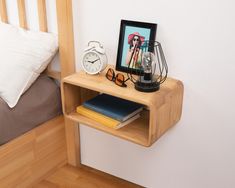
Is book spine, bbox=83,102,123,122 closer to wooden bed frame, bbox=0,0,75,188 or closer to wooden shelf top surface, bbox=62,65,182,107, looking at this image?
wooden shelf top surface, bbox=62,65,182,107

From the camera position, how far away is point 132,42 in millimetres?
1504

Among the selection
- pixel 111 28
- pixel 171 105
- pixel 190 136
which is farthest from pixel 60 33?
pixel 190 136

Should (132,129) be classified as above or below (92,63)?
below

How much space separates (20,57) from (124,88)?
1.83ft

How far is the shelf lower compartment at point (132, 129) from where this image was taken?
1.42 metres

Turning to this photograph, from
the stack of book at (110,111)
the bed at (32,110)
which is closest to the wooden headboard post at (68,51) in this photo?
the bed at (32,110)

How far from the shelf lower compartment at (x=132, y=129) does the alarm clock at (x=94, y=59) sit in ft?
0.70

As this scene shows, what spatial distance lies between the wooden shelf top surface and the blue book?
0.40ft

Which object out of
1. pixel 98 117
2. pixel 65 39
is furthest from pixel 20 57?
pixel 98 117

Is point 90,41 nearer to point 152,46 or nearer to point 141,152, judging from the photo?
point 152,46

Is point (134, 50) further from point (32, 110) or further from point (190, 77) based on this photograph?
point (32, 110)

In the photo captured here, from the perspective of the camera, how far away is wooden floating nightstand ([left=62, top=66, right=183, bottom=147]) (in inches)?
52.5

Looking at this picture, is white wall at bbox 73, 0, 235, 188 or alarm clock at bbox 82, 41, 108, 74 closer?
white wall at bbox 73, 0, 235, 188

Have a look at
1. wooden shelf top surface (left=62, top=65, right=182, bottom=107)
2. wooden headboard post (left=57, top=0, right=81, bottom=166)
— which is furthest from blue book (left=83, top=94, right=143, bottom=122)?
wooden headboard post (left=57, top=0, right=81, bottom=166)
